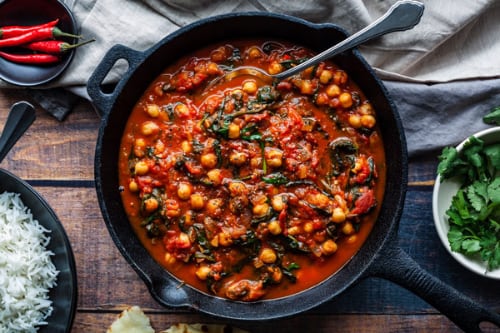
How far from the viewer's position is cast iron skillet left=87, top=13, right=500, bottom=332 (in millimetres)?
4289

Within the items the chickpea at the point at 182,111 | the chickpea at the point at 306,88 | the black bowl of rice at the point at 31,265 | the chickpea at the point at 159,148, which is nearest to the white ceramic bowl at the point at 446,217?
the chickpea at the point at 306,88

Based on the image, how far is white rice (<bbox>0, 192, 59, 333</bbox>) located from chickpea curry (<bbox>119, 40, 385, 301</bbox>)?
0.75 meters

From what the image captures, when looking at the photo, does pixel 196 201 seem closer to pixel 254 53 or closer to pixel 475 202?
pixel 254 53

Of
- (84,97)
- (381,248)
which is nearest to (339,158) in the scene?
(381,248)

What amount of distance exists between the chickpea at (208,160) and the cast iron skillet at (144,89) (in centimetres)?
66

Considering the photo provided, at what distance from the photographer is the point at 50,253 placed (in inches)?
188

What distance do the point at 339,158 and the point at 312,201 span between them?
354 millimetres

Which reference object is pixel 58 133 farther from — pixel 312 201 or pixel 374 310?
pixel 374 310

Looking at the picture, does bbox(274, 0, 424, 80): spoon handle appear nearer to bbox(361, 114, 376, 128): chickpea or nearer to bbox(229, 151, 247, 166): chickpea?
bbox(361, 114, 376, 128): chickpea

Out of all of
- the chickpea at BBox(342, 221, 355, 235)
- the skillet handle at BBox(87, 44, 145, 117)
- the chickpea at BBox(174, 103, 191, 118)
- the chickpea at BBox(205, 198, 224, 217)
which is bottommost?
the chickpea at BBox(205, 198, 224, 217)

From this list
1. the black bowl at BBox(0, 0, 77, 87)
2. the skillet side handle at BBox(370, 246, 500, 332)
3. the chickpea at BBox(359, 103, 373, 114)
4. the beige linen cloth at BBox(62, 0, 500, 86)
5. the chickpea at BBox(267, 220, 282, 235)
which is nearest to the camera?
the skillet side handle at BBox(370, 246, 500, 332)

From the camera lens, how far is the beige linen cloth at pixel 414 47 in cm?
483

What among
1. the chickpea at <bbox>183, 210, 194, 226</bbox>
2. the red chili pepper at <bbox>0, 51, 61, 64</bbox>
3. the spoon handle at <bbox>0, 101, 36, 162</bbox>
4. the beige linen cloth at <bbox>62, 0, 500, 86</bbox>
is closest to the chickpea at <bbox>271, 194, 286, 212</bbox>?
the chickpea at <bbox>183, 210, 194, 226</bbox>

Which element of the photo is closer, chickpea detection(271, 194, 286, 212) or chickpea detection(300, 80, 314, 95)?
chickpea detection(271, 194, 286, 212)
